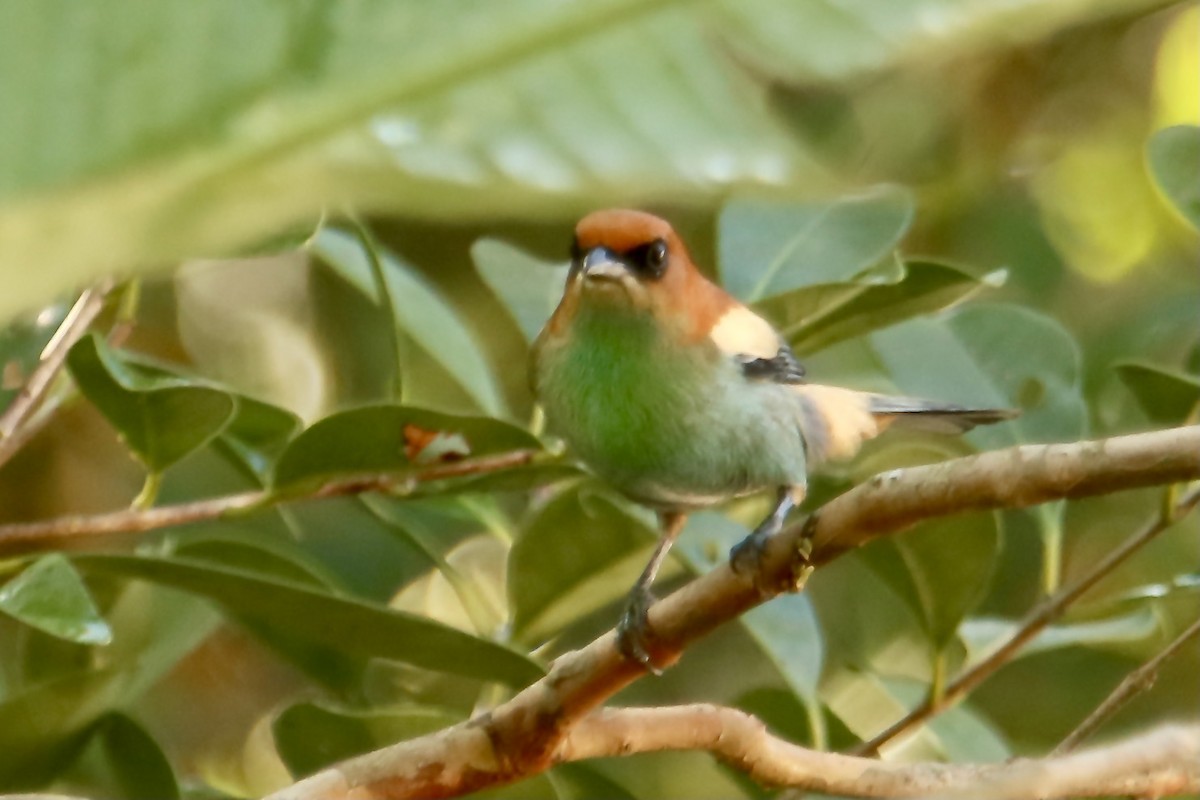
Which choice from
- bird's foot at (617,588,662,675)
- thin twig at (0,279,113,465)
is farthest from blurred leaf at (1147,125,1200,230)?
thin twig at (0,279,113,465)

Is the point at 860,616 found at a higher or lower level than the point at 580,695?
lower

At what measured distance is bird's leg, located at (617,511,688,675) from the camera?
89cm

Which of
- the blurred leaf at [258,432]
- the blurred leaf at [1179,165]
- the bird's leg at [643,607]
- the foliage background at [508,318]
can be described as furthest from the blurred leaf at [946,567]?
the blurred leaf at [258,432]

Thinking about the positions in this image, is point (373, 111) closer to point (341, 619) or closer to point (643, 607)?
point (341, 619)

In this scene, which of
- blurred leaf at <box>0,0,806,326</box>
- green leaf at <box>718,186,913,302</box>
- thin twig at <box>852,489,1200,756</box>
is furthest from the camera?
green leaf at <box>718,186,913,302</box>

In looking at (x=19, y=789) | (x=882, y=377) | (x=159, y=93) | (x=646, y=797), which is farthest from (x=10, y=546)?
(x=159, y=93)

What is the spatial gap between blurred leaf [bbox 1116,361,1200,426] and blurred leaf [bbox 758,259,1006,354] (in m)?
0.15

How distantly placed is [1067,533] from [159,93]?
5.99 ft

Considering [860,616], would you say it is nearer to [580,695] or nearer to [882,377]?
[882,377]

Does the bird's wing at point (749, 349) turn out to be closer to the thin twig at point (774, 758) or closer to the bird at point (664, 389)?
the bird at point (664, 389)

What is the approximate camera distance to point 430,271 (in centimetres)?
254

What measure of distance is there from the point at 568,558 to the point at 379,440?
0.79 feet

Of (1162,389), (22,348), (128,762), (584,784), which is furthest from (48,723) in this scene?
(1162,389)

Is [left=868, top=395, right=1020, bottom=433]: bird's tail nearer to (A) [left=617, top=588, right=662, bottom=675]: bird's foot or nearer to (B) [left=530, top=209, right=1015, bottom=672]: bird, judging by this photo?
(B) [left=530, top=209, right=1015, bottom=672]: bird
